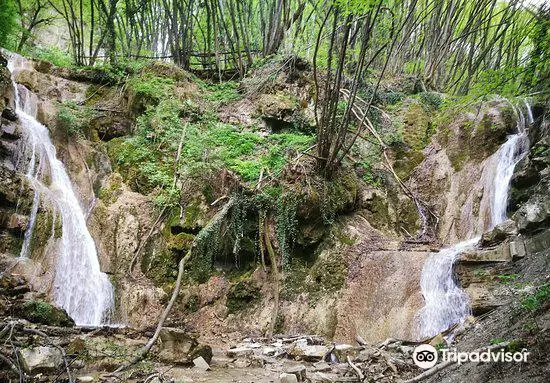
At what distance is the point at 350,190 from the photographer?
372 inches

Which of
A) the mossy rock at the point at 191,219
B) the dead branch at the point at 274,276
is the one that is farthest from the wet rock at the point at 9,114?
the dead branch at the point at 274,276

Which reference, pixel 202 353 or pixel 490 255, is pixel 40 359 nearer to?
pixel 202 353

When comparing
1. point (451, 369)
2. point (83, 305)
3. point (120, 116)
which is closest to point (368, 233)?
point (451, 369)

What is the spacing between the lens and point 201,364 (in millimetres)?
5234

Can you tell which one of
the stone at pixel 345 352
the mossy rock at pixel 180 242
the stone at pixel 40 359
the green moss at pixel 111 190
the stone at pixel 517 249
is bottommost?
the stone at pixel 345 352

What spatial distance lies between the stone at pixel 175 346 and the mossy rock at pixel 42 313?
1.87 meters

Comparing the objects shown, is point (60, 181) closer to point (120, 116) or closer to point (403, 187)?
point (120, 116)

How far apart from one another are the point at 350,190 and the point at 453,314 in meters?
3.92

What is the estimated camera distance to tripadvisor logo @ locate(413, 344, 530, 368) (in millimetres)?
3074

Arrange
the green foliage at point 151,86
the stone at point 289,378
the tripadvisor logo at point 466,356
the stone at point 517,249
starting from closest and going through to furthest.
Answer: the tripadvisor logo at point 466,356, the stone at point 289,378, the stone at point 517,249, the green foliage at point 151,86

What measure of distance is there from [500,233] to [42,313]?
747 cm

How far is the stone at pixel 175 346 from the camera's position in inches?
207

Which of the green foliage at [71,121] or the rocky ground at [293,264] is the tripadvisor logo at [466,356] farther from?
the green foliage at [71,121]

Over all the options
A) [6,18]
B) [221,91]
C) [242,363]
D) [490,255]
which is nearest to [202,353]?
[242,363]
